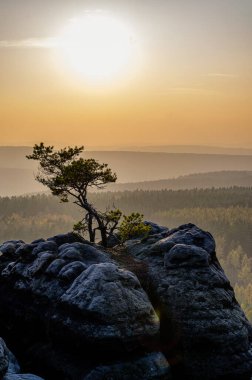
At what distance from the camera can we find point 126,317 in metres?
29.0

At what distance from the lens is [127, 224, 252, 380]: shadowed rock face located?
99.8 feet

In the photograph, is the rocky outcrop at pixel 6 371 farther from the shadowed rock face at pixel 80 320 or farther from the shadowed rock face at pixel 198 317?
the shadowed rock face at pixel 198 317

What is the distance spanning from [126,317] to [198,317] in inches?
229

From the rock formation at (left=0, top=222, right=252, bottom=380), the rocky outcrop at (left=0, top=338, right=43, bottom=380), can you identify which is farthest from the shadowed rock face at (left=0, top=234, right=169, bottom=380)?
the rocky outcrop at (left=0, top=338, right=43, bottom=380)

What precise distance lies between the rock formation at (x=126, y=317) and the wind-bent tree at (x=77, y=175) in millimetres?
5374

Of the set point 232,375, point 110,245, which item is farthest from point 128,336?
point 110,245

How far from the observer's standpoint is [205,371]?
98.9 ft

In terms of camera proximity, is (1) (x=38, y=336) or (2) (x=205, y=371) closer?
(2) (x=205, y=371)

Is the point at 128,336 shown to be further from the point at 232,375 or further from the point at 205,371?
the point at 232,375

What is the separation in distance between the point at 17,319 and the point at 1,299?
3.28 metres

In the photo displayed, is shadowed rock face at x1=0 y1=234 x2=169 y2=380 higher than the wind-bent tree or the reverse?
the reverse

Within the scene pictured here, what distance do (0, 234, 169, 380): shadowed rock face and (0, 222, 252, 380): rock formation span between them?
7 centimetres

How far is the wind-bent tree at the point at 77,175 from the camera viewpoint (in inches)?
1650

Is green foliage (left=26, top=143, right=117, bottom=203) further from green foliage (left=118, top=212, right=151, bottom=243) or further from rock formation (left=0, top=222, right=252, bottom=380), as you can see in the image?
rock formation (left=0, top=222, right=252, bottom=380)
